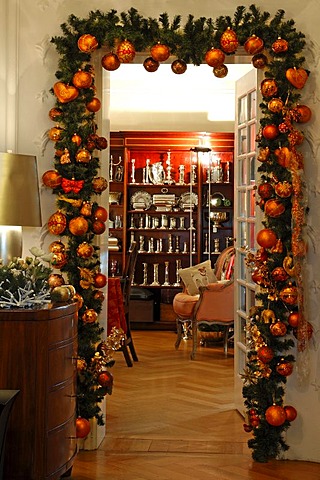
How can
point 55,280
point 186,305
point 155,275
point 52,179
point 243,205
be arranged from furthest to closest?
point 155,275, point 186,305, point 243,205, point 52,179, point 55,280

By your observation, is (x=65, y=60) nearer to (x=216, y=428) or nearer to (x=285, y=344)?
(x=285, y=344)

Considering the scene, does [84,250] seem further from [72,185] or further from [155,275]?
[155,275]

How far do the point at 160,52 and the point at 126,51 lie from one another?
200mm

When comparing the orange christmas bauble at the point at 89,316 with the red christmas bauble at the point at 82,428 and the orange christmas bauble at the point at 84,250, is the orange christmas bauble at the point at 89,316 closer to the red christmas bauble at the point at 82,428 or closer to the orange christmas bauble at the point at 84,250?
the orange christmas bauble at the point at 84,250

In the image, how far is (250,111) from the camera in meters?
5.72

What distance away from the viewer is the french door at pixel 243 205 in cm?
561

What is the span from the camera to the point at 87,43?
15.4ft

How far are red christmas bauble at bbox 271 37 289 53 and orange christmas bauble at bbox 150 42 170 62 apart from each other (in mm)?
622

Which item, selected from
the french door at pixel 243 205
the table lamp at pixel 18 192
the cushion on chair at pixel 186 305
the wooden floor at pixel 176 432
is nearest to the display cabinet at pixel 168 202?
the cushion on chair at pixel 186 305

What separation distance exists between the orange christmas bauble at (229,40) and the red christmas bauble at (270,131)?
500mm

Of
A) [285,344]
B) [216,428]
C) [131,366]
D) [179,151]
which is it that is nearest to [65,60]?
[285,344]

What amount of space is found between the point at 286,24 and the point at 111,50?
Result: 1.06 meters

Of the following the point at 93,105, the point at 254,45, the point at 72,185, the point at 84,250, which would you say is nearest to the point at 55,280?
the point at 84,250

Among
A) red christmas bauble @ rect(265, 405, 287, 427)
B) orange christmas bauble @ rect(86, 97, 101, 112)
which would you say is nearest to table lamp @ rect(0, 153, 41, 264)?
orange christmas bauble @ rect(86, 97, 101, 112)
